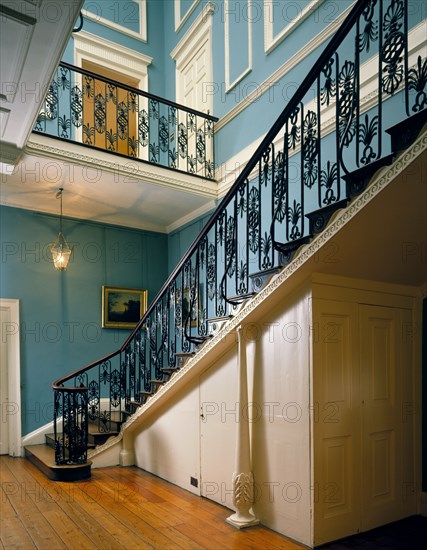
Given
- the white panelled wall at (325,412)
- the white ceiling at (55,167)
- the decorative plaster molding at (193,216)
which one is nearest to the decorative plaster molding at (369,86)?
the decorative plaster molding at (193,216)

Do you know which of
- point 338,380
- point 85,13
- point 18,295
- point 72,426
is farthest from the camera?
point 85,13

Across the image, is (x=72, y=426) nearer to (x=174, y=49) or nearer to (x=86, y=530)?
(x=86, y=530)

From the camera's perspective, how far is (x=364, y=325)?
4.20 metres

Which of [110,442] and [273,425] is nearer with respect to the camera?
[273,425]

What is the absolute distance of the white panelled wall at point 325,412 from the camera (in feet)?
12.4

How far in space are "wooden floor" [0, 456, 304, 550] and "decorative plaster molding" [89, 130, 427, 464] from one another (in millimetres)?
1040

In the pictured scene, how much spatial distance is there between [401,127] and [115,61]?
7290mm

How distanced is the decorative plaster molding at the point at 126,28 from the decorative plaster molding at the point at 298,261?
6.82m

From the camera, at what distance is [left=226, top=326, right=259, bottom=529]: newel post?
4.08m

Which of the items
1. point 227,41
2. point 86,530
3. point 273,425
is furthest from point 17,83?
point 227,41

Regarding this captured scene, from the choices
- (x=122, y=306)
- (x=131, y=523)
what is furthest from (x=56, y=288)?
(x=131, y=523)

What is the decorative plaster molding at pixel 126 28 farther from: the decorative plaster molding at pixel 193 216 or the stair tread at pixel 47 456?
the stair tread at pixel 47 456

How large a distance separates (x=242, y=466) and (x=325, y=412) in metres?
0.92

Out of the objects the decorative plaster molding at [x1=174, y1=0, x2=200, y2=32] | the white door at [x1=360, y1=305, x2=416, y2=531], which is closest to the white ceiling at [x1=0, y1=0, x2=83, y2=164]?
the white door at [x1=360, y1=305, x2=416, y2=531]
